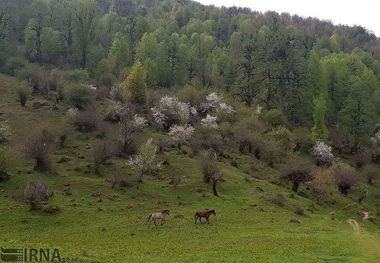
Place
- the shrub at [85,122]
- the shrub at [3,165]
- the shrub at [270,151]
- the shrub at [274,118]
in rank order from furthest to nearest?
the shrub at [274,118], the shrub at [270,151], the shrub at [85,122], the shrub at [3,165]

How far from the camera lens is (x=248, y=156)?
3275 inches

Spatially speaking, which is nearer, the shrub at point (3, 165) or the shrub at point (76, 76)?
the shrub at point (3, 165)

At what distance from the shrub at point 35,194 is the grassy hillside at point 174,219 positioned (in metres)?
1.03

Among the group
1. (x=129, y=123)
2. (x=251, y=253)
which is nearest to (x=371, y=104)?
(x=129, y=123)

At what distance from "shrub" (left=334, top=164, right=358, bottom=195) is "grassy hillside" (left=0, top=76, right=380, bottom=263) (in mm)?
3437

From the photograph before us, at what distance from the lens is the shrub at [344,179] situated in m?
73.2

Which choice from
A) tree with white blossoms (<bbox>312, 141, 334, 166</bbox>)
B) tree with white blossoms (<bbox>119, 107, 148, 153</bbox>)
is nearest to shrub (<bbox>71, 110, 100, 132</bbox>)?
tree with white blossoms (<bbox>119, 107, 148, 153</bbox>)

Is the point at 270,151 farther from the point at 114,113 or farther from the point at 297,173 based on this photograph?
the point at 114,113

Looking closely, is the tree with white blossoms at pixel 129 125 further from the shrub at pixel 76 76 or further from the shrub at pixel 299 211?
the shrub at pixel 299 211

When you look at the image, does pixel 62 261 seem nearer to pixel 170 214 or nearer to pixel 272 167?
pixel 170 214

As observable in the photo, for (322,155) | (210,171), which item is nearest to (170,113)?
(210,171)

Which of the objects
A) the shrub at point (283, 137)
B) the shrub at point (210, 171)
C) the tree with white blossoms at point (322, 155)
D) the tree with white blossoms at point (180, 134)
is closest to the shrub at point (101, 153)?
the shrub at point (210, 171)

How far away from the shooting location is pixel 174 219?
47.2m

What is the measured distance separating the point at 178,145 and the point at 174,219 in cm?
3203
